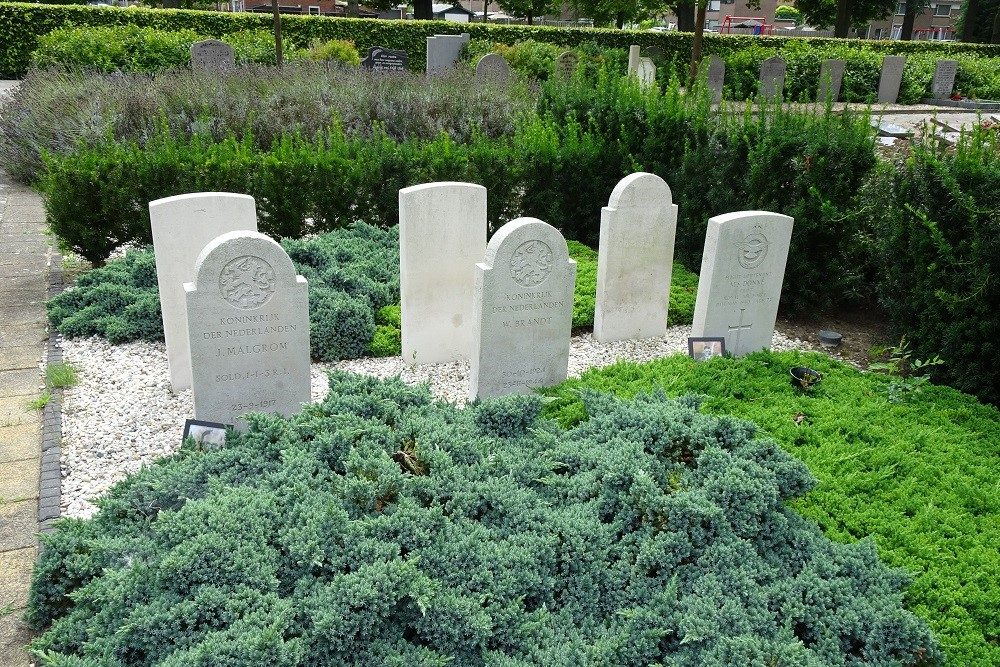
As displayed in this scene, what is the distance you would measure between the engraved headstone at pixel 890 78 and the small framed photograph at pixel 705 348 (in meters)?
20.9

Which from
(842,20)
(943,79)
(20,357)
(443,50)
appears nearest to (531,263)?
(20,357)

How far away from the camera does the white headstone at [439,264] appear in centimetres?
584

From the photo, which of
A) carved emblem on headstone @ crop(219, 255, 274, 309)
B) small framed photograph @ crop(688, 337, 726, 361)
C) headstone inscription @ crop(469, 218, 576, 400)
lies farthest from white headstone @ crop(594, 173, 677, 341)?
carved emblem on headstone @ crop(219, 255, 274, 309)

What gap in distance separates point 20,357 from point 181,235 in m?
2.01

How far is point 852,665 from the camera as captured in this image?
9.87 feet

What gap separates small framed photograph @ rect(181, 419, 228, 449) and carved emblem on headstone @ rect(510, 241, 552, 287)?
82.4 inches

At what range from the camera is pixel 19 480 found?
4469mm

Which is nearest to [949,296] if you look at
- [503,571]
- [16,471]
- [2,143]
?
[503,571]

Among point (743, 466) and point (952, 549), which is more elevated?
point (743, 466)

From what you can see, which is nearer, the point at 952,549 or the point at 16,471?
the point at 952,549

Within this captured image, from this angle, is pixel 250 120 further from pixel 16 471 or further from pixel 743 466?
pixel 743 466

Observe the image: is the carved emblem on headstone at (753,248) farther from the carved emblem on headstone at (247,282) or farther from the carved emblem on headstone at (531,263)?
the carved emblem on headstone at (247,282)

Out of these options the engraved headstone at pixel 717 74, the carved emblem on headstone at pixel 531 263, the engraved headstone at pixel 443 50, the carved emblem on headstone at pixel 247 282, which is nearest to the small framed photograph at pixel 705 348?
the carved emblem on headstone at pixel 531 263

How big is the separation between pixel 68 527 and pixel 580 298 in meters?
4.67
